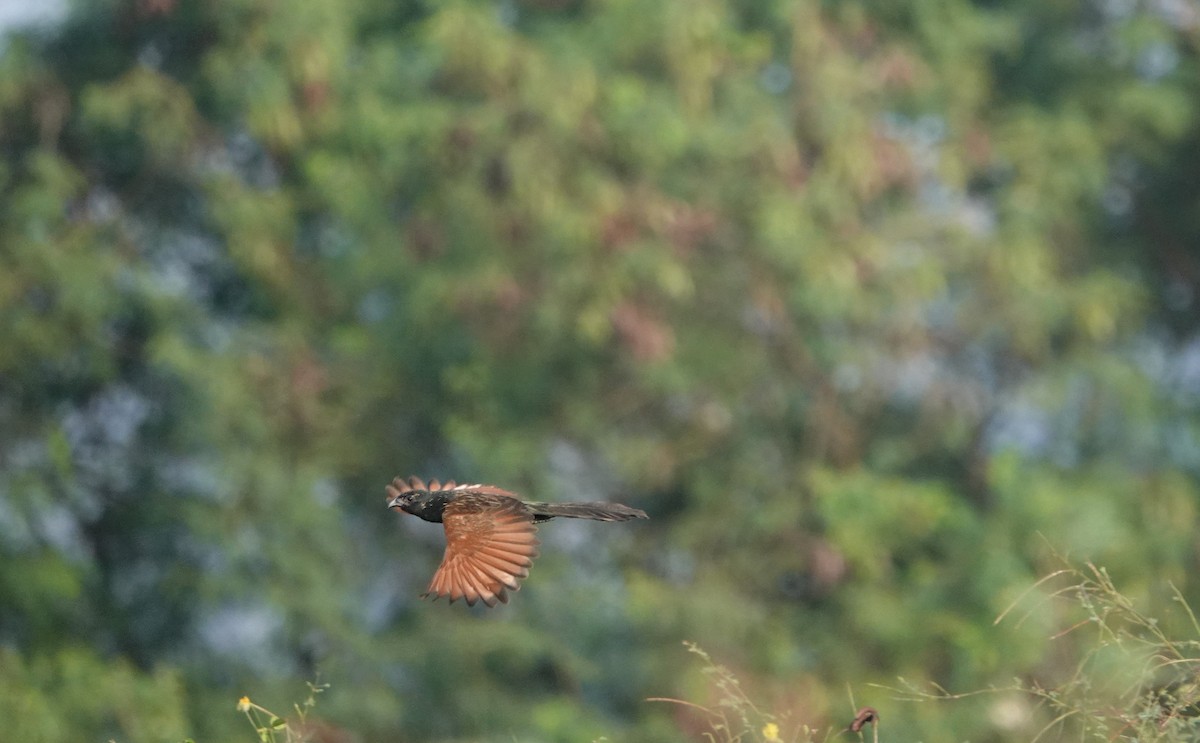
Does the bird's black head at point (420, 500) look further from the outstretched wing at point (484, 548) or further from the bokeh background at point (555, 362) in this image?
the bokeh background at point (555, 362)

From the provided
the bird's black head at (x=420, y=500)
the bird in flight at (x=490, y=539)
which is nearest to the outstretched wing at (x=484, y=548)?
the bird in flight at (x=490, y=539)

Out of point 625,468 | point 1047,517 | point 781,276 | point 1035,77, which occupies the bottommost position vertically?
point 1047,517

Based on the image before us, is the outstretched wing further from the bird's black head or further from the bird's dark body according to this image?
the bird's black head

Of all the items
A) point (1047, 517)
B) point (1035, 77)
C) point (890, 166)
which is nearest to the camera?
point (1047, 517)

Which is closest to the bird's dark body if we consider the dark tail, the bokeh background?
the dark tail

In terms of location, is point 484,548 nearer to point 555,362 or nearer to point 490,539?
point 490,539

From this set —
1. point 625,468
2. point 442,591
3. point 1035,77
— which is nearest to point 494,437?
point 625,468

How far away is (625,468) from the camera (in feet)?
33.7

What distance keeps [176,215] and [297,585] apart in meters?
2.08

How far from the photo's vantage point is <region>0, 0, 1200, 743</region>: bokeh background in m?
9.84

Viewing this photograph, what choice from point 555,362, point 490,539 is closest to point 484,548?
point 490,539

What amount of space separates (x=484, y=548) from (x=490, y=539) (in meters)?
0.03

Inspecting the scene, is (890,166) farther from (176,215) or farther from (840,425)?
(176,215)

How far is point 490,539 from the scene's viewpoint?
4.44 metres
